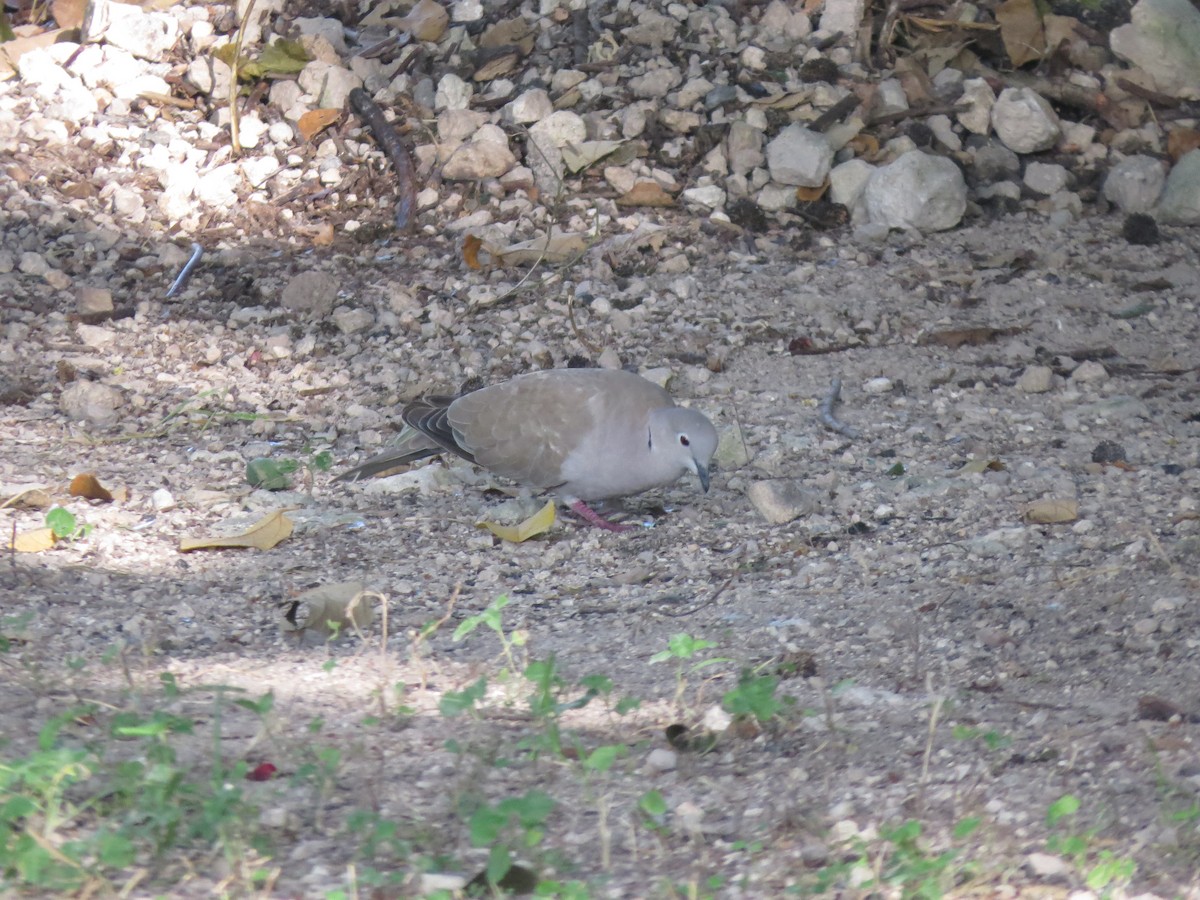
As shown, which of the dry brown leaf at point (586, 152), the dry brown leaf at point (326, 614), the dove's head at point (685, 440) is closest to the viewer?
the dry brown leaf at point (326, 614)

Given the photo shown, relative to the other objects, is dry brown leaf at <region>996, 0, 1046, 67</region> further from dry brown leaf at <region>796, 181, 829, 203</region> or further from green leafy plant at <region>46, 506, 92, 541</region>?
green leafy plant at <region>46, 506, 92, 541</region>

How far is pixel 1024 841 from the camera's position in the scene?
99.8 inches

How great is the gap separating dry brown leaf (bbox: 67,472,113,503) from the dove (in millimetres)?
807

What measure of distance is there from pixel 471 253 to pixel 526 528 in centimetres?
245

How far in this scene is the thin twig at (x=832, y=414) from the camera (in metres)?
5.29

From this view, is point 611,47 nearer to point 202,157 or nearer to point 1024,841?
point 202,157

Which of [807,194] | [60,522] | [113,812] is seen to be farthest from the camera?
[807,194]

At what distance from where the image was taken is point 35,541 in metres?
4.26

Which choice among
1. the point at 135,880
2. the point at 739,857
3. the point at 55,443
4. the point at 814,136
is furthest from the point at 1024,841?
the point at 814,136

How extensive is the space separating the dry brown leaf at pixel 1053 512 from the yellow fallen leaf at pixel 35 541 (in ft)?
10.1

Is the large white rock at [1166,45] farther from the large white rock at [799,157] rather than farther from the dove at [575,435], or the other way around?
the dove at [575,435]

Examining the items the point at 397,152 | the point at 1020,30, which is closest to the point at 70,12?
the point at 397,152

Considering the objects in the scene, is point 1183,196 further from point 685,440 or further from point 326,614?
point 326,614

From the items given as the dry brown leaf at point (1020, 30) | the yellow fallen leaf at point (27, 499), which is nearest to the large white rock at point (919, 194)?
the dry brown leaf at point (1020, 30)
